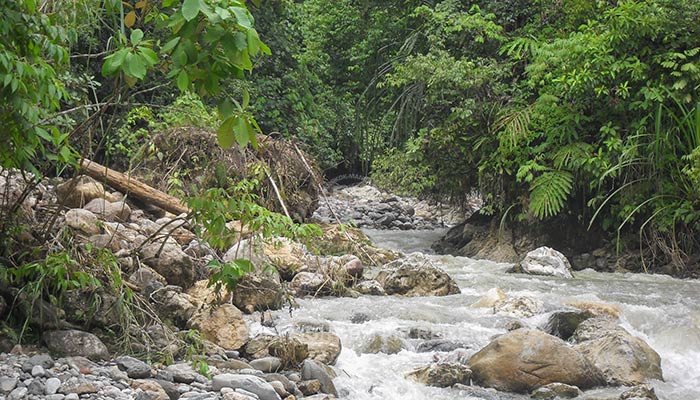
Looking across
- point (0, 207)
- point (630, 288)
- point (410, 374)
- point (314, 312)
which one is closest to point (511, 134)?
point (630, 288)

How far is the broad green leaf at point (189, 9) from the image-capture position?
2162 mm

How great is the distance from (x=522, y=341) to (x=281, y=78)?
9.32 m

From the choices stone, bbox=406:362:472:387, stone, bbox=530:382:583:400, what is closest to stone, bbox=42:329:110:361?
stone, bbox=406:362:472:387

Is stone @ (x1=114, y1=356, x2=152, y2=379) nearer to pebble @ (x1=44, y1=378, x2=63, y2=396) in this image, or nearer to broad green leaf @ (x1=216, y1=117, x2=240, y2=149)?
pebble @ (x1=44, y1=378, x2=63, y2=396)

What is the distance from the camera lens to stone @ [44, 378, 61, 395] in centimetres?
342

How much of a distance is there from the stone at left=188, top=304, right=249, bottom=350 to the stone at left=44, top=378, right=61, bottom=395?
126cm

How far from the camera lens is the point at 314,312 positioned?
6078 mm

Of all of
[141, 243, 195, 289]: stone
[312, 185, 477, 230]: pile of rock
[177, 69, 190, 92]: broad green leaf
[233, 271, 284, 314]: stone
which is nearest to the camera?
[177, 69, 190, 92]: broad green leaf

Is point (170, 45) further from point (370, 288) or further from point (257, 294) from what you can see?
point (370, 288)

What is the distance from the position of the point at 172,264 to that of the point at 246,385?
75.0 inches

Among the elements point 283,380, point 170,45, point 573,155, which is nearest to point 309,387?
point 283,380

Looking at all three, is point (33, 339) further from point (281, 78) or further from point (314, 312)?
point (281, 78)

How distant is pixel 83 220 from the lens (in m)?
5.37

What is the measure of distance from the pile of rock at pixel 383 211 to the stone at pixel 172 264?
7.86 m
